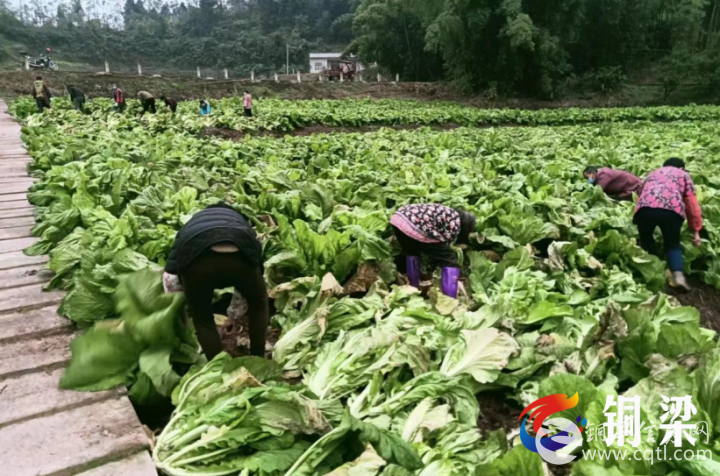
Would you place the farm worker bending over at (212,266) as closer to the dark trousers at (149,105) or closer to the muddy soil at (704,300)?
the muddy soil at (704,300)

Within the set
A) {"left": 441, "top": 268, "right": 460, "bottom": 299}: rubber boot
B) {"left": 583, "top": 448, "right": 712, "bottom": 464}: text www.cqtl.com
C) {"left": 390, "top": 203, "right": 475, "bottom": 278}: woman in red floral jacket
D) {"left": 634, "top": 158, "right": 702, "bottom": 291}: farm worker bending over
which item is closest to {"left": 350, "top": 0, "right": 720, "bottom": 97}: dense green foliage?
{"left": 634, "top": 158, "right": 702, "bottom": 291}: farm worker bending over

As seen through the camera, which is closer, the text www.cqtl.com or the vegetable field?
the text www.cqtl.com

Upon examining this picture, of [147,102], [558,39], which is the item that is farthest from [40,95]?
[558,39]

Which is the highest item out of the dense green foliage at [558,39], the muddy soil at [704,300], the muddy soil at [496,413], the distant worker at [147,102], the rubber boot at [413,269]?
the dense green foliage at [558,39]

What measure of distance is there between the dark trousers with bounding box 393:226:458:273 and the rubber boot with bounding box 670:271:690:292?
2367mm

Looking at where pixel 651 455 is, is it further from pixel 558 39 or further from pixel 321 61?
pixel 321 61

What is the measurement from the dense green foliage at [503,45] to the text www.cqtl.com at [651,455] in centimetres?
3102

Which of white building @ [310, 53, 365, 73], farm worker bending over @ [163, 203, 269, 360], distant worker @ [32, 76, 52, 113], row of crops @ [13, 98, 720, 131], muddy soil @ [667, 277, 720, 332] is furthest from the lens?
white building @ [310, 53, 365, 73]

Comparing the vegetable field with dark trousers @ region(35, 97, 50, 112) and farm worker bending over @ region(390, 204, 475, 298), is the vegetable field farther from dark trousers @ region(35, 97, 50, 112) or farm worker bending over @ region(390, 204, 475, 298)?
dark trousers @ region(35, 97, 50, 112)

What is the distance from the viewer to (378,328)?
3115 millimetres

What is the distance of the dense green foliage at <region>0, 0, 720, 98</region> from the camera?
32531 mm

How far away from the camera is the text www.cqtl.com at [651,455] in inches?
81.2

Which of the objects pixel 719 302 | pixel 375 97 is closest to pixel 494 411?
pixel 719 302

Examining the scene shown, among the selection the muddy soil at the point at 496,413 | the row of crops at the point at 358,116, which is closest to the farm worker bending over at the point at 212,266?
the muddy soil at the point at 496,413
